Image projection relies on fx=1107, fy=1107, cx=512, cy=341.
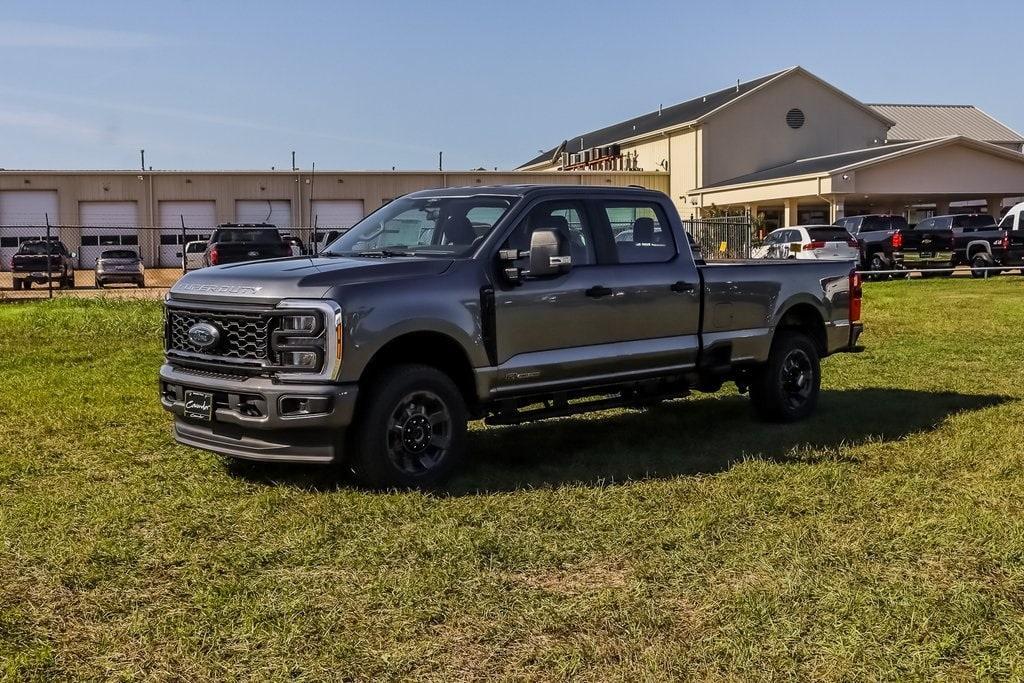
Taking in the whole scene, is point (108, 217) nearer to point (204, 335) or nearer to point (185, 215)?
point (185, 215)

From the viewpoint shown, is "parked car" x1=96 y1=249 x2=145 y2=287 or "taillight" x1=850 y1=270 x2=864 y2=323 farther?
"parked car" x1=96 y1=249 x2=145 y2=287

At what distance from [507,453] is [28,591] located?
393 centimetres

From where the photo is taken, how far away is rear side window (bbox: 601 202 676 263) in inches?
330

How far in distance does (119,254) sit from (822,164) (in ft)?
88.7

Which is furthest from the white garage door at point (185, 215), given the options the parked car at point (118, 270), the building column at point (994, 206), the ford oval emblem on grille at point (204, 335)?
the ford oval emblem on grille at point (204, 335)

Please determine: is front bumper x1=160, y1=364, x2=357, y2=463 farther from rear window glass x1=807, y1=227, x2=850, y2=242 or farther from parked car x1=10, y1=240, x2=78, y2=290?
parked car x1=10, y1=240, x2=78, y2=290

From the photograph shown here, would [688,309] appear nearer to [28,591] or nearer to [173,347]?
[173,347]

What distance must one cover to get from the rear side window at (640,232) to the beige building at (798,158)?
3307 cm

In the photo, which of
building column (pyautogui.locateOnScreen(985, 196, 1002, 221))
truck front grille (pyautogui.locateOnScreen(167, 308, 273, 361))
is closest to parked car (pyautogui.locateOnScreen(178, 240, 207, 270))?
truck front grille (pyautogui.locateOnScreen(167, 308, 273, 361))

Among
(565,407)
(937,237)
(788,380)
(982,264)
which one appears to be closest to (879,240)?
(937,237)

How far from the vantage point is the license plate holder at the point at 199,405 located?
6.89 meters

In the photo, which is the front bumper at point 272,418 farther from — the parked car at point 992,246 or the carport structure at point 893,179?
the carport structure at point 893,179

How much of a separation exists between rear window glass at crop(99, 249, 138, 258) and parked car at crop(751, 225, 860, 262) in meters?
19.9

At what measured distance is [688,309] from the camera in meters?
8.65
